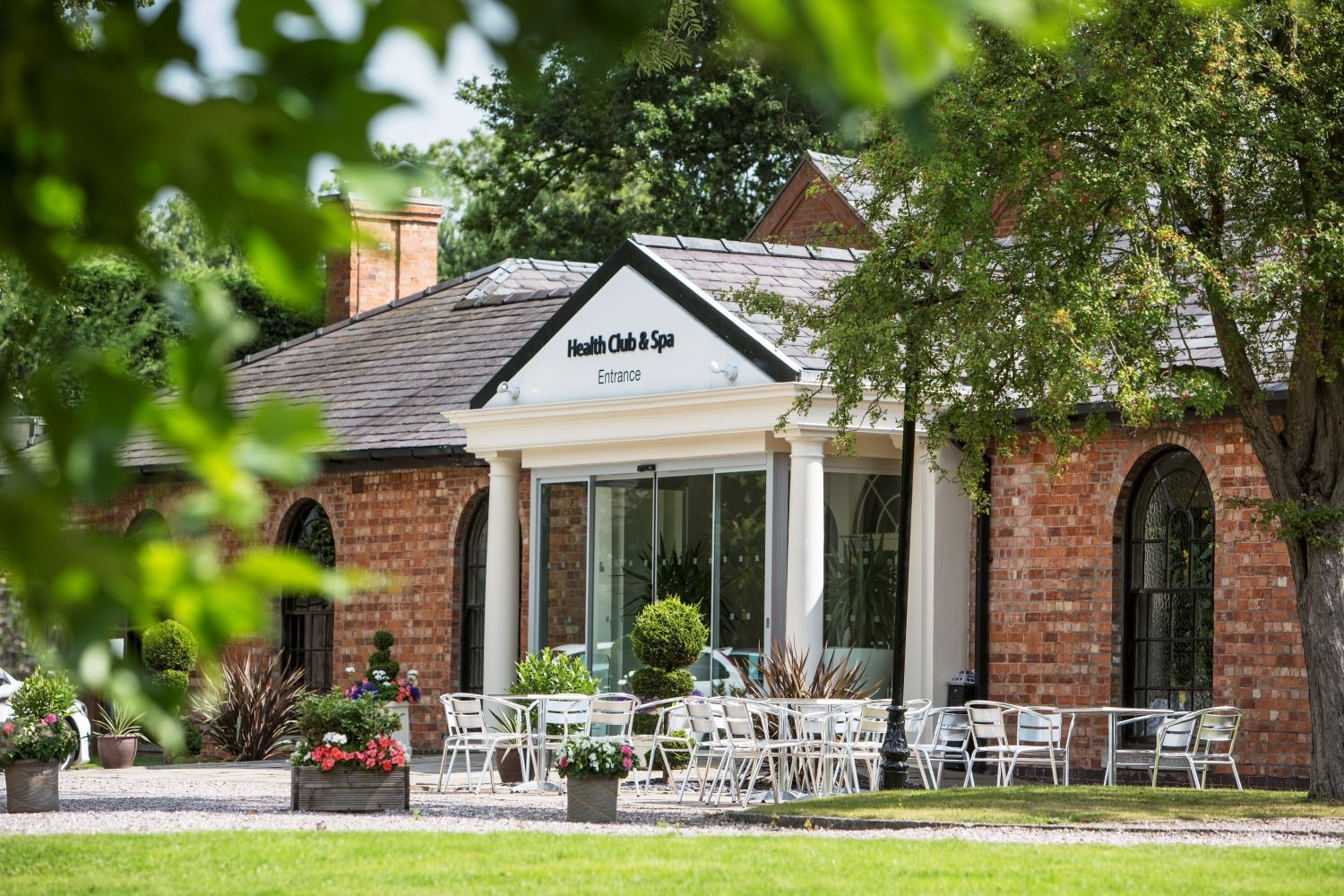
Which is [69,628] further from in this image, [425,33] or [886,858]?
[886,858]

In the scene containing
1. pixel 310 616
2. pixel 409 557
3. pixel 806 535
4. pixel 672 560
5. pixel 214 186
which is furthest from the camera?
pixel 310 616

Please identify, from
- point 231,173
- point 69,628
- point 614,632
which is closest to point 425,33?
point 231,173

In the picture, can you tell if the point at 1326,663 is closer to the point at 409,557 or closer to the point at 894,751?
the point at 894,751

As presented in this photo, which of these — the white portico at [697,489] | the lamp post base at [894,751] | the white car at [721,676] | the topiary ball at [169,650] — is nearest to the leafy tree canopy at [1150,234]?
the lamp post base at [894,751]

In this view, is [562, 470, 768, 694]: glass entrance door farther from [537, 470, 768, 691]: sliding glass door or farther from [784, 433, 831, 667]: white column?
[784, 433, 831, 667]: white column

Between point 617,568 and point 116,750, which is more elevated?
point 617,568

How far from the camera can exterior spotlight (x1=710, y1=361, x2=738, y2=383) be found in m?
17.9

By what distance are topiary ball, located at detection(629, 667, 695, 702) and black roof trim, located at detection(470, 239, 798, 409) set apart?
2.85 meters

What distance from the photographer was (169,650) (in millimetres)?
21984

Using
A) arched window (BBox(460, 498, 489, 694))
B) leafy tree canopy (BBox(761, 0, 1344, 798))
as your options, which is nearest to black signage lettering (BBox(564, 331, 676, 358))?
arched window (BBox(460, 498, 489, 694))

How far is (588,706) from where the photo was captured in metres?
15.9

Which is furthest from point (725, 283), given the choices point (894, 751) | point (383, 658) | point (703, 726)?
point (894, 751)

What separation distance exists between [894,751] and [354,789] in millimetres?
3986

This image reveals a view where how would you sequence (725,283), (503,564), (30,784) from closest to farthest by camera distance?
(30,784)
(725,283)
(503,564)
